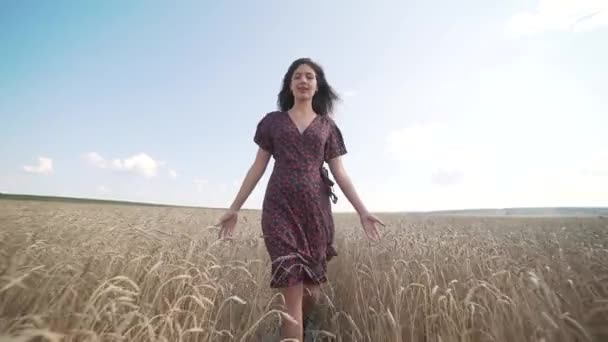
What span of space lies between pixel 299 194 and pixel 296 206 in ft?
0.28

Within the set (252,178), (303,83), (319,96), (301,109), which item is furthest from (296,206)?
(319,96)

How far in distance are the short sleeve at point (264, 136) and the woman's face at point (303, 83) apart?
0.31m

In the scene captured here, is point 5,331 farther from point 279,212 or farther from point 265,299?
point 265,299

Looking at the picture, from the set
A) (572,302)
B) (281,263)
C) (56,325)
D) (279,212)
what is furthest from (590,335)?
(56,325)

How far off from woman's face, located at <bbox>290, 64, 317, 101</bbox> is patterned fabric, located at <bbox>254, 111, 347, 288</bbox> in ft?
0.64

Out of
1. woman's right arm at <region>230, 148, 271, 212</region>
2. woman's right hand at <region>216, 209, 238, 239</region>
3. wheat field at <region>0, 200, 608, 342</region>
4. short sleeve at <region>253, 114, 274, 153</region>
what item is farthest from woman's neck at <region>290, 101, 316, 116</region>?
→ wheat field at <region>0, 200, 608, 342</region>

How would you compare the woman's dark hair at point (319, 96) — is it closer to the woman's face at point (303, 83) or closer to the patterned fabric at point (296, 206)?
the woman's face at point (303, 83)

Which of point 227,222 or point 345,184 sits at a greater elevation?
point 345,184

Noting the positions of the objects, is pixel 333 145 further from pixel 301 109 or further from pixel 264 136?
pixel 264 136

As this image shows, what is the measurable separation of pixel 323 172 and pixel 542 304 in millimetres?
1611

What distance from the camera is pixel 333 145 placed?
302cm

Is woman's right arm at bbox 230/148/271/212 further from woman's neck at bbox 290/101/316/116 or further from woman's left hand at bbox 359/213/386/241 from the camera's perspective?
woman's left hand at bbox 359/213/386/241

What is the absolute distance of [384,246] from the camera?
4.30 m

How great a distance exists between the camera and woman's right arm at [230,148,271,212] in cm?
291
